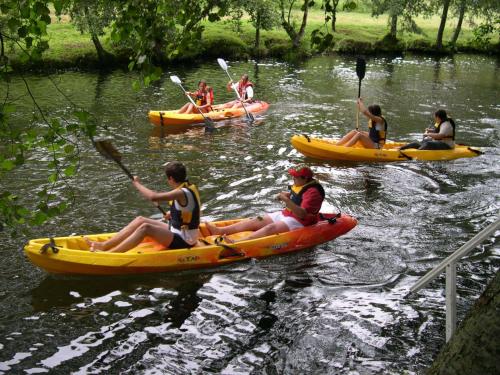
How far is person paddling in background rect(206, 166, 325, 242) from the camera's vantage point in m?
8.04

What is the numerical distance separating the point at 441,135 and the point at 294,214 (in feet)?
18.7

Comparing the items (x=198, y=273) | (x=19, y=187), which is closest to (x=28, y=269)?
(x=198, y=273)

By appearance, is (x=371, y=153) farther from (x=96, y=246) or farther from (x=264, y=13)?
(x=264, y=13)

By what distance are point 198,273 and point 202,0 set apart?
3.69 m

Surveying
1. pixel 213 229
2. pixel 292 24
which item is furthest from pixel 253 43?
pixel 213 229

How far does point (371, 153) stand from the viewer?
12.4m

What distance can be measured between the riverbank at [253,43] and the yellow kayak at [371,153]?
12060mm

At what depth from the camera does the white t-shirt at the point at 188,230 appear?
721 centimetres

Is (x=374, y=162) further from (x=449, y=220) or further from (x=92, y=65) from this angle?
(x=92, y=65)

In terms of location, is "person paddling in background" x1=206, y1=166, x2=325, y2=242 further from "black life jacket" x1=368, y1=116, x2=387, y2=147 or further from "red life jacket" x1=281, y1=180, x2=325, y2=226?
"black life jacket" x1=368, y1=116, x2=387, y2=147

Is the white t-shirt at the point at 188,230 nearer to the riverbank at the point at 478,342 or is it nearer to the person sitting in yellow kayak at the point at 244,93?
the riverbank at the point at 478,342

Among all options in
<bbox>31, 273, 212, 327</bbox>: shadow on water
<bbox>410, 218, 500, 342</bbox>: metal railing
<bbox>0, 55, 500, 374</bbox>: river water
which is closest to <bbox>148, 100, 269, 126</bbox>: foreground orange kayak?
<bbox>0, 55, 500, 374</bbox>: river water

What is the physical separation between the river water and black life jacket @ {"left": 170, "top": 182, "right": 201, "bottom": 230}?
25.9 inches

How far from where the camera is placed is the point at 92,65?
25703 millimetres
